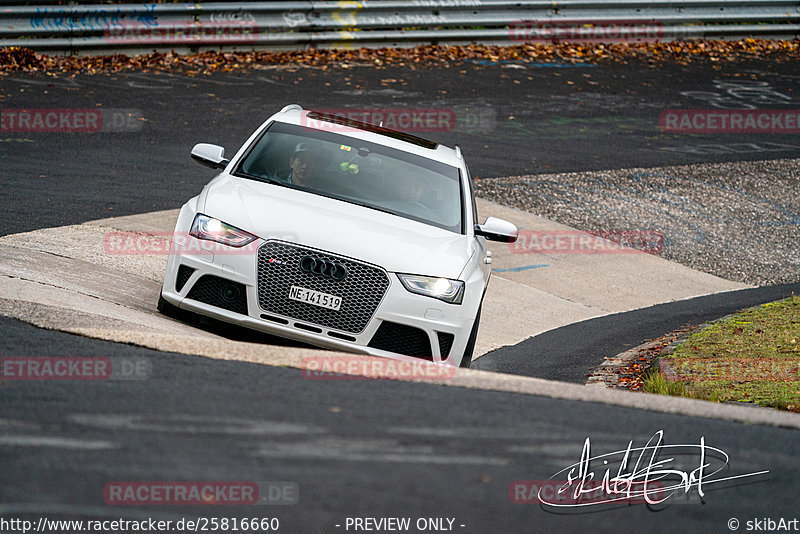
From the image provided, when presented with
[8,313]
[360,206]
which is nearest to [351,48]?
[360,206]

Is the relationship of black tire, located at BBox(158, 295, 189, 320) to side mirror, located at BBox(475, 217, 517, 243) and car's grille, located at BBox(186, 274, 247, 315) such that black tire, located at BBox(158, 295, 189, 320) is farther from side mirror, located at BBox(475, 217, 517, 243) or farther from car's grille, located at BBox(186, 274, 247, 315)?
side mirror, located at BBox(475, 217, 517, 243)

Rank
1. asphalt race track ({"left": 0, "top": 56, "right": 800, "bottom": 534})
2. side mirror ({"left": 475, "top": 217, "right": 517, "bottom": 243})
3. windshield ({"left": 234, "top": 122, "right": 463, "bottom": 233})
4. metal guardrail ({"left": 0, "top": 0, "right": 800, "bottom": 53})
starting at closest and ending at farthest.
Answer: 1. asphalt race track ({"left": 0, "top": 56, "right": 800, "bottom": 534})
2. windshield ({"left": 234, "top": 122, "right": 463, "bottom": 233})
3. side mirror ({"left": 475, "top": 217, "right": 517, "bottom": 243})
4. metal guardrail ({"left": 0, "top": 0, "right": 800, "bottom": 53})

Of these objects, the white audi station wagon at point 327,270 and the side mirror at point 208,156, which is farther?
the side mirror at point 208,156

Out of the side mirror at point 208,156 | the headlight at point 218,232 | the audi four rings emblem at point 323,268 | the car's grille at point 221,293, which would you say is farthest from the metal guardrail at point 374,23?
the audi four rings emblem at point 323,268

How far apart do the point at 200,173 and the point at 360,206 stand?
19.7ft

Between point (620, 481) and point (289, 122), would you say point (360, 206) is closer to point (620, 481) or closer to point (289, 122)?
point (289, 122)

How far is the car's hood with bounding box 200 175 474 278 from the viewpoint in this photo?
Result: 21.2 feet

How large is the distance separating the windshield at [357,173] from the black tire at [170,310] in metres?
1.19

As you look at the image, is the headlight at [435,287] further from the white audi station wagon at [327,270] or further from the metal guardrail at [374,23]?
the metal guardrail at [374,23]

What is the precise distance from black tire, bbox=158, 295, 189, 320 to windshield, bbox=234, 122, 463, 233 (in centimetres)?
119

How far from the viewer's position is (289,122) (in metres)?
8.06

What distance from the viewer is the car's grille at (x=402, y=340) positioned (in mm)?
6496

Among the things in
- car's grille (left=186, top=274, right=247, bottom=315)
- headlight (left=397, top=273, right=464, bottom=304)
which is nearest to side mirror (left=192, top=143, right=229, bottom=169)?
car's grille (left=186, top=274, right=247, bottom=315)

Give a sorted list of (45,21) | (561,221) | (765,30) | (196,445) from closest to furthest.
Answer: (196,445) → (561,221) → (45,21) → (765,30)
